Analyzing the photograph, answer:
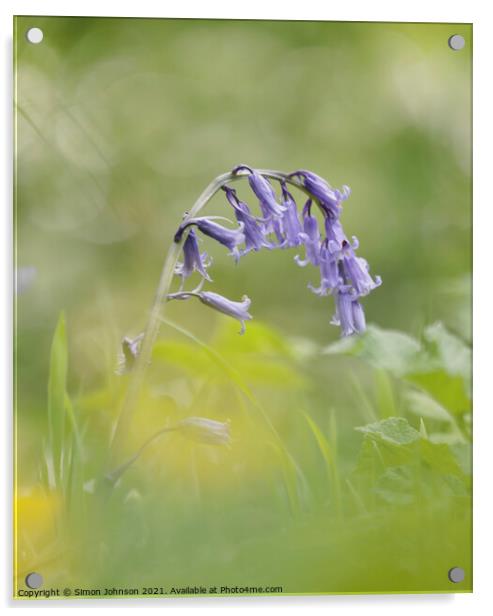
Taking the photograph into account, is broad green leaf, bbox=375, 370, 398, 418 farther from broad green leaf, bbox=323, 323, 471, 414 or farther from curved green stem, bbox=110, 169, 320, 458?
curved green stem, bbox=110, 169, 320, 458

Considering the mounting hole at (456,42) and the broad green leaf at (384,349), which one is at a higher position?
the mounting hole at (456,42)

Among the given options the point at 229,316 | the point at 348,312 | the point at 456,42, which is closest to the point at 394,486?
the point at 348,312

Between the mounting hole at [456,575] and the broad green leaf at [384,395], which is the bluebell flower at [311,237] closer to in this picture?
the broad green leaf at [384,395]

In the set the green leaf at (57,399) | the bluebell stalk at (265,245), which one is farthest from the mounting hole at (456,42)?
the green leaf at (57,399)

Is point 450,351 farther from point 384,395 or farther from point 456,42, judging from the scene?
point 456,42

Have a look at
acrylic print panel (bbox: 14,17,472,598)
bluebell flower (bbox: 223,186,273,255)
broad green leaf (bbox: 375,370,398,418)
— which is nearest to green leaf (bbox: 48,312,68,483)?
acrylic print panel (bbox: 14,17,472,598)

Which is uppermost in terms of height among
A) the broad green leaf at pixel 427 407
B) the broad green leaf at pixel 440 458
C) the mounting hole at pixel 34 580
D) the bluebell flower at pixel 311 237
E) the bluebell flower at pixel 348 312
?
the bluebell flower at pixel 311 237
